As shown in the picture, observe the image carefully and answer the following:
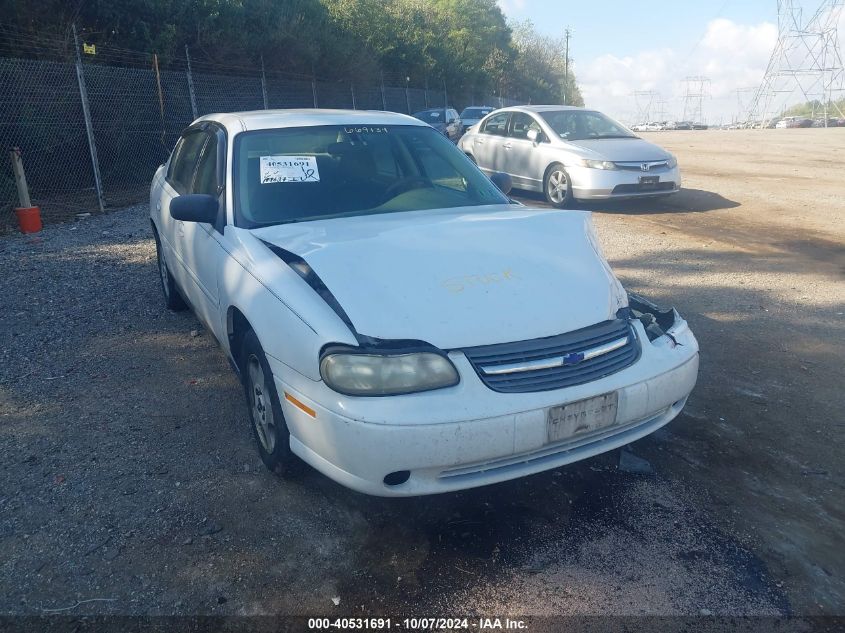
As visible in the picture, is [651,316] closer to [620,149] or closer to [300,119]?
[300,119]

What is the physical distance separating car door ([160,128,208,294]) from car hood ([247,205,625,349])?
1.43 m

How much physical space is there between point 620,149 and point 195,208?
805 cm

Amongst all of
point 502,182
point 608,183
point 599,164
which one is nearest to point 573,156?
point 599,164

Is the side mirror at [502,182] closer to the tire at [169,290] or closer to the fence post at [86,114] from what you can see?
the tire at [169,290]

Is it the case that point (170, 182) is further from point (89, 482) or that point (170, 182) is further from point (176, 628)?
point (176, 628)

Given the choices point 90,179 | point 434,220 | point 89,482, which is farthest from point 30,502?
point 90,179

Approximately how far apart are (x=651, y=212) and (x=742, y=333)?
5859mm

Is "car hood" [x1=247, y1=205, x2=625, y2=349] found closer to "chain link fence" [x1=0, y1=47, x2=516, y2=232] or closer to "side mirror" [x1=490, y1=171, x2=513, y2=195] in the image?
"side mirror" [x1=490, y1=171, x2=513, y2=195]

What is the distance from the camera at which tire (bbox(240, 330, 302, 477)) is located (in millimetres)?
3076

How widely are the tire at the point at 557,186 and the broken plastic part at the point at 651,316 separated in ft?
22.5

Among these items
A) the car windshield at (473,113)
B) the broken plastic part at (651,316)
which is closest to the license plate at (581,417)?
the broken plastic part at (651,316)

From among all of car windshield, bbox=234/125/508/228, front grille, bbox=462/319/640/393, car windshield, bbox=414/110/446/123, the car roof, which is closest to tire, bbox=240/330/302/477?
car windshield, bbox=234/125/508/228

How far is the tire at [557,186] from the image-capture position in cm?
1044

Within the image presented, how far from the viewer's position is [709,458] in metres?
3.46
